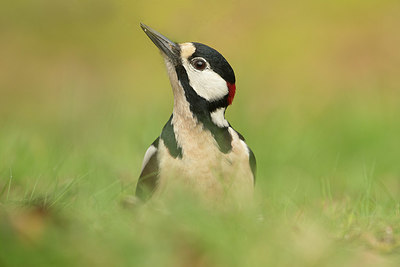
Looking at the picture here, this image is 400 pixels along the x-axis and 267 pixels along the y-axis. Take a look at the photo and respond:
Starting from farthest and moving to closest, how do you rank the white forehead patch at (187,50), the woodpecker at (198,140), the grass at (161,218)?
the white forehead patch at (187,50), the woodpecker at (198,140), the grass at (161,218)

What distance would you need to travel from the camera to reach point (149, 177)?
3799 mm

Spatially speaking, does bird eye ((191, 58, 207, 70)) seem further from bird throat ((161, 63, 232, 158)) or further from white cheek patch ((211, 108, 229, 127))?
white cheek patch ((211, 108, 229, 127))

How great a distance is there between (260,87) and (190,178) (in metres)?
4.99

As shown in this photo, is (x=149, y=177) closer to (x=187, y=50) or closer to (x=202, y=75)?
(x=202, y=75)

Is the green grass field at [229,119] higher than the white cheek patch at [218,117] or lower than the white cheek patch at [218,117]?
lower

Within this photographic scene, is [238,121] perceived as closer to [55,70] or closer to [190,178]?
[190,178]

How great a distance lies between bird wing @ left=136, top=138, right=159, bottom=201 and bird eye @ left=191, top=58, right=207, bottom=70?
522 millimetres

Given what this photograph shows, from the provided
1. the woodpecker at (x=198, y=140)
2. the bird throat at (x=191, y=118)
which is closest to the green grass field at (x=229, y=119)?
the woodpecker at (x=198, y=140)

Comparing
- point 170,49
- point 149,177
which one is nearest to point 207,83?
point 170,49

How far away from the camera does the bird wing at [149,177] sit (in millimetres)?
3619

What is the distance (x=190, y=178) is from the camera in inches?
141

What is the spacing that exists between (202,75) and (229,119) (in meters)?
2.66

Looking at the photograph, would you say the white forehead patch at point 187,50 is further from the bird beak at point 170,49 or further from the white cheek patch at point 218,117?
the white cheek patch at point 218,117

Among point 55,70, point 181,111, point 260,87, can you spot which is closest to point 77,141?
point 181,111
